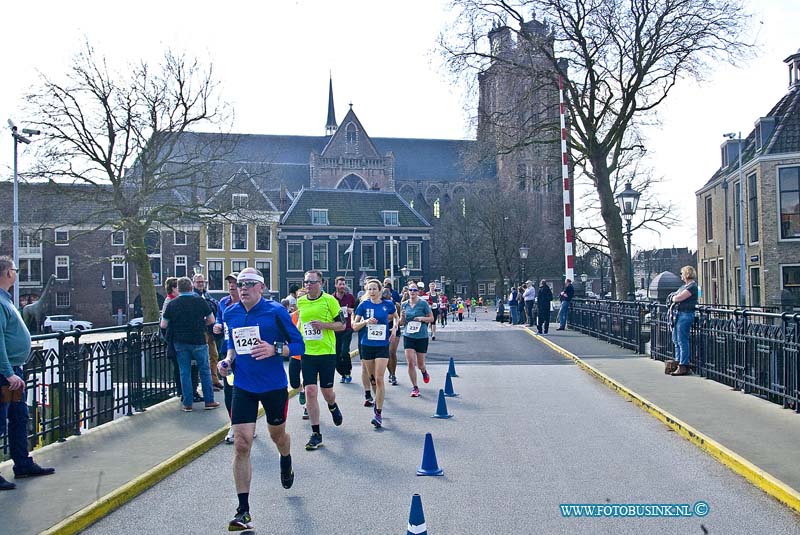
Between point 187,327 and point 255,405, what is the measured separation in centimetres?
500

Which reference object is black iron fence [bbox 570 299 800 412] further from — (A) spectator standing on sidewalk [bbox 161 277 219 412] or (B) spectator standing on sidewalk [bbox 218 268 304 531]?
(A) spectator standing on sidewalk [bbox 161 277 219 412]

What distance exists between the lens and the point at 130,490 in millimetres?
6918

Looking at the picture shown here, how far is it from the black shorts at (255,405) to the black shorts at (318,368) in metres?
2.69

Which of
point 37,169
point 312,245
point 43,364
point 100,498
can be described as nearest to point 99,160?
point 37,169

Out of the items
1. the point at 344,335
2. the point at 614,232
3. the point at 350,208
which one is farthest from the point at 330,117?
the point at 344,335

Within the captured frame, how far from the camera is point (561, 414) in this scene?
1102 cm

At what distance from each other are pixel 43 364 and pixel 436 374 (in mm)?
8876

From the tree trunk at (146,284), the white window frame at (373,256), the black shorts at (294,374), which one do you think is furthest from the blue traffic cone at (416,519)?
the white window frame at (373,256)

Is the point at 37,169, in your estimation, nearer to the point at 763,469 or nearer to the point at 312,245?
the point at 763,469

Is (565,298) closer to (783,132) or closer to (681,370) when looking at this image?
(783,132)

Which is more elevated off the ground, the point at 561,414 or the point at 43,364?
the point at 43,364

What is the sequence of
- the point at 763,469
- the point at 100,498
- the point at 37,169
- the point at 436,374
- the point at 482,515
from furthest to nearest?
the point at 37,169 → the point at 436,374 → the point at 763,469 → the point at 100,498 → the point at 482,515

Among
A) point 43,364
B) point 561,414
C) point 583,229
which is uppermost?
point 583,229

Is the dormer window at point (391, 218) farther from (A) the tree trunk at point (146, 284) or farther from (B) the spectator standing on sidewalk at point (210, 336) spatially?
(B) the spectator standing on sidewalk at point (210, 336)
